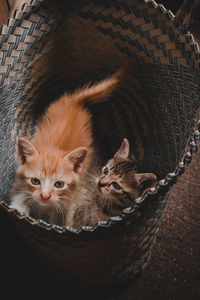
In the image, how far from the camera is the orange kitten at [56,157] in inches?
40.7

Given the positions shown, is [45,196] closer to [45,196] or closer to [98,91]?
[45,196]

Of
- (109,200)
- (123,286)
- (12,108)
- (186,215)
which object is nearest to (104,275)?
(123,286)

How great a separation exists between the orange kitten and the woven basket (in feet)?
0.34

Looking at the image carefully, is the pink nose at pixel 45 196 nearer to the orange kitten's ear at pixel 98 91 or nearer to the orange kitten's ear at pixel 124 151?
the orange kitten's ear at pixel 124 151

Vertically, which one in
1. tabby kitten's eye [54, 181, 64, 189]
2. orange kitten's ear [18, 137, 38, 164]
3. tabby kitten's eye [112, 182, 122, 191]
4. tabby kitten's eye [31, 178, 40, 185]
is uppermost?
tabby kitten's eye [112, 182, 122, 191]

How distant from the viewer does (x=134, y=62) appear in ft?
4.23

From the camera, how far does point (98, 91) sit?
4.29ft

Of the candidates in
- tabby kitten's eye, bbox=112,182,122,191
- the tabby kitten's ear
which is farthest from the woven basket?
tabby kitten's eye, bbox=112,182,122,191

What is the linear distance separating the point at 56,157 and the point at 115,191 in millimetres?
251

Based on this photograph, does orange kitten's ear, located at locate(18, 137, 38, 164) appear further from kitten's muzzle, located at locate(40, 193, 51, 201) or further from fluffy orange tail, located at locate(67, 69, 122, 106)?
fluffy orange tail, located at locate(67, 69, 122, 106)

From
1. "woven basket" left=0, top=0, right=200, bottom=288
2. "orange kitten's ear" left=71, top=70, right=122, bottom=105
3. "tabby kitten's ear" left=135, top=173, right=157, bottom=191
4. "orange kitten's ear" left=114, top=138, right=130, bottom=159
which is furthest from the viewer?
"orange kitten's ear" left=71, top=70, right=122, bottom=105

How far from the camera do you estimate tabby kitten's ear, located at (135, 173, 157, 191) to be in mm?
966

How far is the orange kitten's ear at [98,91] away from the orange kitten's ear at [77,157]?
36 centimetres

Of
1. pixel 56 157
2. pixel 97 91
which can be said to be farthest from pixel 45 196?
pixel 97 91
